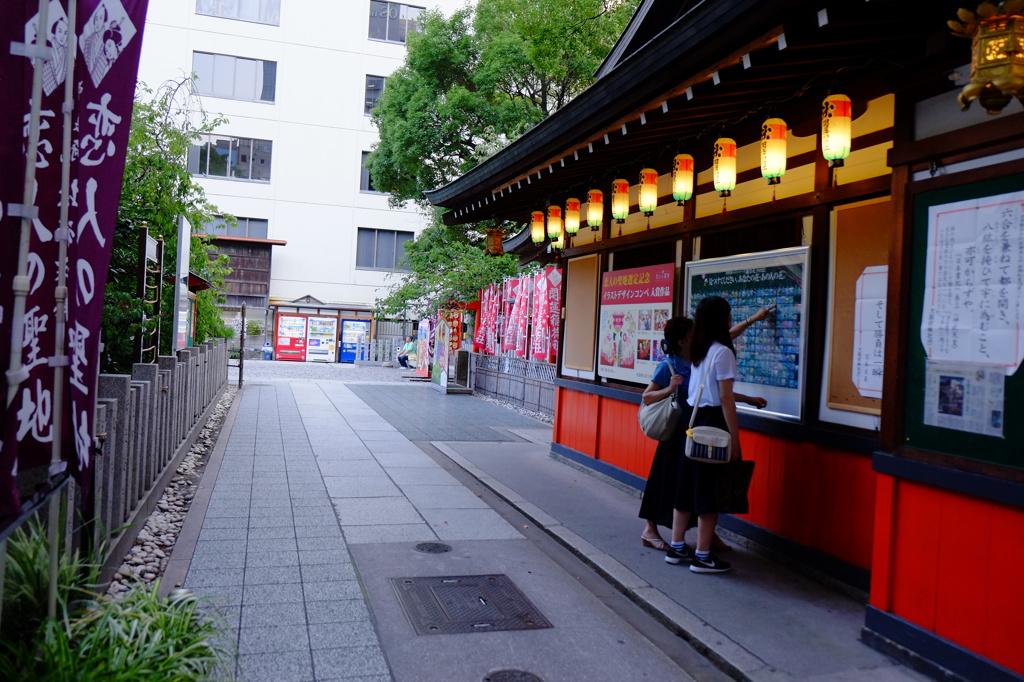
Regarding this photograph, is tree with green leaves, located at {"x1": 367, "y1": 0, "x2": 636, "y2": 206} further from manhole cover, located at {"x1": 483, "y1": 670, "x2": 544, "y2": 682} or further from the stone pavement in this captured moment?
manhole cover, located at {"x1": 483, "y1": 670, "x2": 544, "y2": 682}

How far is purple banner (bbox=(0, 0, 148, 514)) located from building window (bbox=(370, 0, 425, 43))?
107 ft

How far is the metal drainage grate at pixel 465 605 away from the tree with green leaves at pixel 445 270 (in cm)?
1366

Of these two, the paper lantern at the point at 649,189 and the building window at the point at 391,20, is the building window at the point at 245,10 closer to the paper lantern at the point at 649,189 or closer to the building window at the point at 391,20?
the building window at the point at 391,20

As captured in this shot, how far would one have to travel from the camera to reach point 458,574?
5.13m

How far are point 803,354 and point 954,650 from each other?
228 centimetres

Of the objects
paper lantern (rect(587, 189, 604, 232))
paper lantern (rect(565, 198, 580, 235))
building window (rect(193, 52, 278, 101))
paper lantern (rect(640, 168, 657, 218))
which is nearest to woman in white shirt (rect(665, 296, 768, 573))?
paper lantern (rect(640, 168, 657, 218))

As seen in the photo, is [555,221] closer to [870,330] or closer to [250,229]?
[870,330]

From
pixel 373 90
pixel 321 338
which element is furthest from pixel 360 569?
pixel 373 90

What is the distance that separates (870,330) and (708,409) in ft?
3.99

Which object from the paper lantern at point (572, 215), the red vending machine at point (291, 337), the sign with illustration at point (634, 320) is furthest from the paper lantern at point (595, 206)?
the red vending machine at point (291, 337)

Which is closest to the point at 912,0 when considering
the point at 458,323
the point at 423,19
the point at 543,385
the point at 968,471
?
the point at 968,471

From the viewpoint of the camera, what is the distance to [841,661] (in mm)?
3840

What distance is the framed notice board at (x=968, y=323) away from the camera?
11.0ft

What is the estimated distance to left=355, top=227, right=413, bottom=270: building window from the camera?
33688 mm
